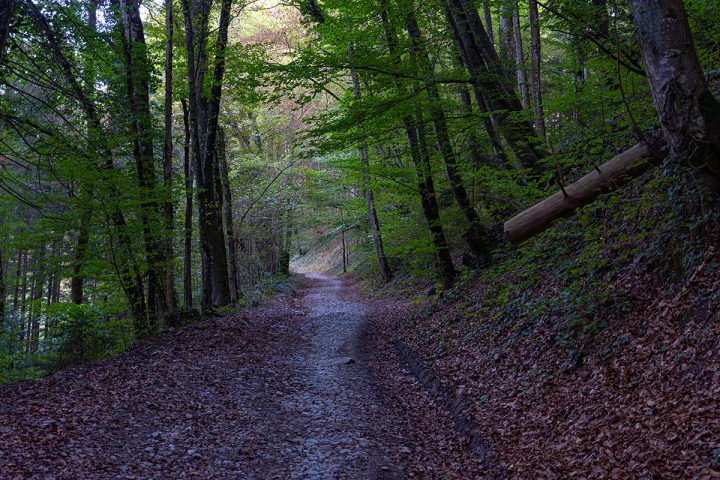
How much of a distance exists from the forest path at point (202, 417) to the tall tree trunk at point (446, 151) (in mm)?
5025

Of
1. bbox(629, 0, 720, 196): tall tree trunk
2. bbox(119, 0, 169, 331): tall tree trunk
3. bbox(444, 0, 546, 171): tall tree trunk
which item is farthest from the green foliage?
bbox(629, 0, 720, 196): tall tree trunk

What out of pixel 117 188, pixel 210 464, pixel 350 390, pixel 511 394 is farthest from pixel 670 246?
pixel 117 188

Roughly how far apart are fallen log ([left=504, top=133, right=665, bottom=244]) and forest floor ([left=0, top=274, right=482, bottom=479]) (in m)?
3.00

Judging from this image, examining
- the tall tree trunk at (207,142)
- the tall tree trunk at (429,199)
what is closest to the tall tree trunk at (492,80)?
the tall tree trunk at (429,199)

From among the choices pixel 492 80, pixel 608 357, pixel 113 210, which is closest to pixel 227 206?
pixel 113 210

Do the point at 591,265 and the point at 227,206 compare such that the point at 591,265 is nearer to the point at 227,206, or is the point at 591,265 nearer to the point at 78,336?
the point at 78,336

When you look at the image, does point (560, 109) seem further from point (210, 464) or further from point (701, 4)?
point (210, 464)

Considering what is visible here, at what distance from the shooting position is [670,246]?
5.77m

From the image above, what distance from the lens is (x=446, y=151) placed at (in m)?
13.0

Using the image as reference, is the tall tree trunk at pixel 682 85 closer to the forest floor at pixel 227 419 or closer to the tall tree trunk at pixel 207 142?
the forest floor at pixel 227 419

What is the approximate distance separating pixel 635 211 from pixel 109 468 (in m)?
7.72

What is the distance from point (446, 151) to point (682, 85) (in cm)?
808

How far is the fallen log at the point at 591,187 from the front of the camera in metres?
6.30

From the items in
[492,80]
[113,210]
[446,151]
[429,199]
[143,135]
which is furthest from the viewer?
[429,199]
